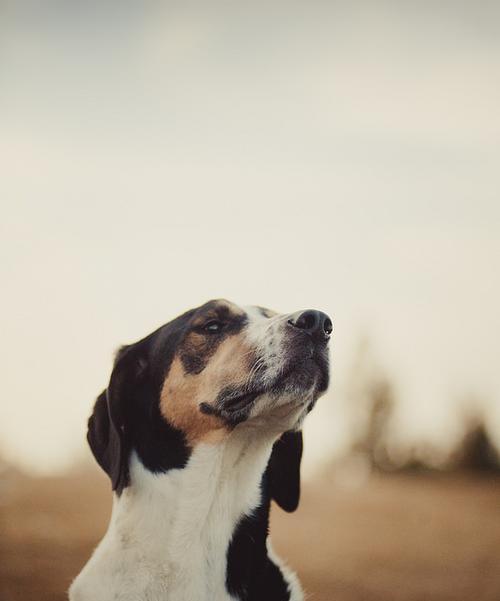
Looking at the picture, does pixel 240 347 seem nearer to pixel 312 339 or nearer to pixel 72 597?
pixel 312 339

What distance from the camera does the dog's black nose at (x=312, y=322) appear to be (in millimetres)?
2293

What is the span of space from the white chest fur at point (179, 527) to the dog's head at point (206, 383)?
0.17 ft

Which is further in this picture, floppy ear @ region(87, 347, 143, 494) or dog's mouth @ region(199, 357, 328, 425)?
floppy ear @ region(87, 347, 143, 494)

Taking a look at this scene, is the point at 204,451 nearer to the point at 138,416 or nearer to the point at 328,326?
the point at 138,416

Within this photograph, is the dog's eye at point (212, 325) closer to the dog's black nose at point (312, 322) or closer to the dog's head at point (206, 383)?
the dog's head at point (206, 383)

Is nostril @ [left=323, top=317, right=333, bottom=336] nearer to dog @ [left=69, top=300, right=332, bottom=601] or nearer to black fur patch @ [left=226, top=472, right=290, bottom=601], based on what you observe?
dog @ [left=69, top=300, right=332, bottom=601]

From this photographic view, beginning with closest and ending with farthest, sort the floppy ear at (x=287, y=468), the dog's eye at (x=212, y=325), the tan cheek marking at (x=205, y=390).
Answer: the tan cheek marking at (x=205, y=390) → the dog's eye at (x=212, y=325) → the floppy ear at (x=287, y=468)

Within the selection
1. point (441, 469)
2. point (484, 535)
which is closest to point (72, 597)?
point (484, 535)

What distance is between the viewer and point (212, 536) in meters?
2.40

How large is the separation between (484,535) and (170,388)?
7161 millimetres

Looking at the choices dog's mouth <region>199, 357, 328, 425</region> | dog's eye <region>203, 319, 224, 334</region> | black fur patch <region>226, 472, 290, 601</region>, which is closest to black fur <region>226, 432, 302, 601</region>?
black fur patch <region>226, 472, 290, 601</region>

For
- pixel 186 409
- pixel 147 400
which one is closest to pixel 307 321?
pixel 186 409

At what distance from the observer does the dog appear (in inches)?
91.4

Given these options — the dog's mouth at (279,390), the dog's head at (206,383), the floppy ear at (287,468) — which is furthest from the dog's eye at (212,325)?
the floppy ear at (287,468)
